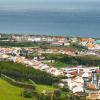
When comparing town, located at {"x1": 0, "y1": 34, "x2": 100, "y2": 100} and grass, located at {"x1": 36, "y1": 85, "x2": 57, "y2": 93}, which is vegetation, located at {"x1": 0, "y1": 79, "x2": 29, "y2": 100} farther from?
town, located at {"x1": 0, "y1": 34, "x2": 100, "y2": 100}

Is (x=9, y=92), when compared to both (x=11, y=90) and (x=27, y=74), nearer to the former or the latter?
Result: (x=11, y=90)

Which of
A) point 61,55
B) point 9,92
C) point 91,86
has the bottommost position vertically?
point 61,55

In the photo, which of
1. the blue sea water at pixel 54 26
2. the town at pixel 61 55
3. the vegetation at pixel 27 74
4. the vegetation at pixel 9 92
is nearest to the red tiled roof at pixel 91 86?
the town at pixel 61 55

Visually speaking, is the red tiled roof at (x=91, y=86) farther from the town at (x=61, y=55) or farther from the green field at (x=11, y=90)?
the green field at (x=11, y=90)

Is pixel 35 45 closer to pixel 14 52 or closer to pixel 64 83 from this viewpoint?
pixel 14 52

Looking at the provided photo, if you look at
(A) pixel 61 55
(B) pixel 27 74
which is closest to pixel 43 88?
(B) pixel 27 74

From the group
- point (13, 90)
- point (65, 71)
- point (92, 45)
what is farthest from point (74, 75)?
point (92, 45)
